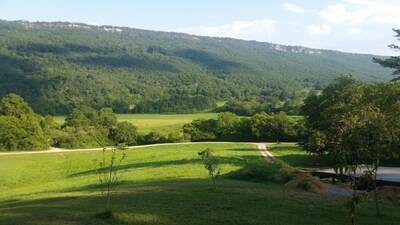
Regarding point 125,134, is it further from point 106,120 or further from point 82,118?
point 82,118

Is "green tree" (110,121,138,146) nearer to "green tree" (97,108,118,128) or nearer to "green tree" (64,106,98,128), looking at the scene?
"green tree" (64,106,98,128)

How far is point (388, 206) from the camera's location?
1586 centimetres

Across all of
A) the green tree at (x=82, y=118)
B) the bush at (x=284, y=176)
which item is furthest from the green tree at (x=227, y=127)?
the bush at (x=284, y=176)

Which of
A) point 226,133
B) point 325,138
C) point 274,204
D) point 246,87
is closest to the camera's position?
point 325,138

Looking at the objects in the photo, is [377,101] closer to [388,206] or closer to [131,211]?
[388,206]

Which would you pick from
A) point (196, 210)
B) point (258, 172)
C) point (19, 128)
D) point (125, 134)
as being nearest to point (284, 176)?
point (258, 172)

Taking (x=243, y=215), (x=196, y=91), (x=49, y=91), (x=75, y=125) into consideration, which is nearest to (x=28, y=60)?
(x=49, y=91)

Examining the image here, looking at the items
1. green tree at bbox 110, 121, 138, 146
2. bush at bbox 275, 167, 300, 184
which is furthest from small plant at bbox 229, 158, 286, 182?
green tree at bbox 110, 121, 138, 146

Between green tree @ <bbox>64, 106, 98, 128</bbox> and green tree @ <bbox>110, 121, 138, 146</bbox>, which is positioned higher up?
green tree @ <bbox>64, 106, 98, 128</bbox>

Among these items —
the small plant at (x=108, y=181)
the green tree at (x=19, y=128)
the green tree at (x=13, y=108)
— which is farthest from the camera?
the green tree at (x=13, y=108)

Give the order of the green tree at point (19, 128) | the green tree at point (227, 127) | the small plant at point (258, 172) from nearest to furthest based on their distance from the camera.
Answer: the small plant at point (258, 172)
the green tree at point (19, 128)
the green tree at point (227, 127)

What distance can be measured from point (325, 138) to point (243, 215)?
367 centimetres

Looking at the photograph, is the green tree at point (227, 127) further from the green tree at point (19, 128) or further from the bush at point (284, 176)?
the bush at point (284, 176)

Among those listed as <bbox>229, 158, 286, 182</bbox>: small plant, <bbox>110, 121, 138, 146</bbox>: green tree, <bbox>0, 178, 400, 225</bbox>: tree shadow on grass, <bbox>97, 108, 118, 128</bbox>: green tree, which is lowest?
<bbox>110, 121, 138, 146</bbox>: green tree
